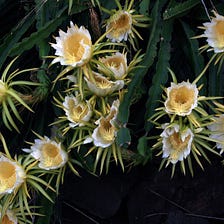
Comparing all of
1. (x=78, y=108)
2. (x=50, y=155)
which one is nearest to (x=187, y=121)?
(x=78, y=108)

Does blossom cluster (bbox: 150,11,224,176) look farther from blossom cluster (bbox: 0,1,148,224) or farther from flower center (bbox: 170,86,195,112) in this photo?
blossom cluster (bbox: 0,1,148,224)

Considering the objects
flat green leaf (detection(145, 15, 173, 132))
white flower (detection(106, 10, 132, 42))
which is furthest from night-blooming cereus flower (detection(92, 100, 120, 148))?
white flower (detection(106, 10, 132, 42))

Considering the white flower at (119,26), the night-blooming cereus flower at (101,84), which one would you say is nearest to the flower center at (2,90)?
the night-blooming cereus flower at (101,84)

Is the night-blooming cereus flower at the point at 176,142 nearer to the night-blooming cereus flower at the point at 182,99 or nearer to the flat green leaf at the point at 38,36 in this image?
the night-blooming cereus flower at the point at 182,99

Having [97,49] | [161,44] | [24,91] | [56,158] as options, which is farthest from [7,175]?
[161,44]

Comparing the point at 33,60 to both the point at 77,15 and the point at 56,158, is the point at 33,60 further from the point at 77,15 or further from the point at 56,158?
the point at 56,158
